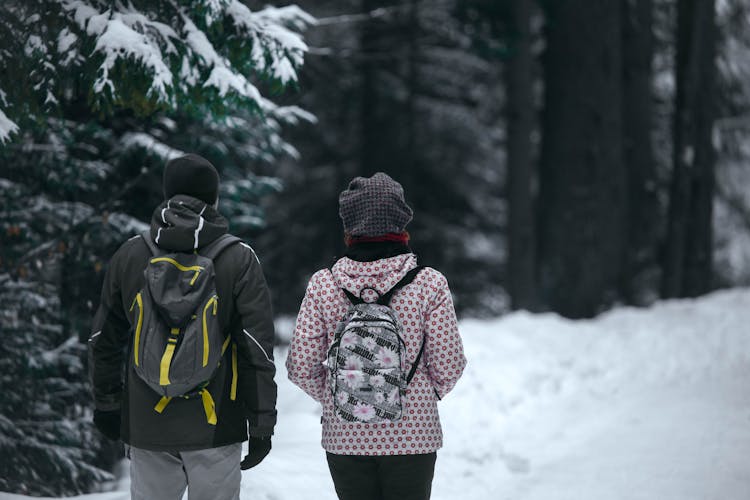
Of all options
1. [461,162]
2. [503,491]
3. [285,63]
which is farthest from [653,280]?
[285,63]

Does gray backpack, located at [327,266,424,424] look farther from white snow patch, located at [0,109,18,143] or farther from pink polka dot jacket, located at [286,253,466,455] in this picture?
white snow patch, located at [0,109,18,143]

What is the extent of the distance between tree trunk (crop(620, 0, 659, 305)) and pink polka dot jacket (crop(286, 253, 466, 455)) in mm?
11161

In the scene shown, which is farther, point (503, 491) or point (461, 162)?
point (461, 162)

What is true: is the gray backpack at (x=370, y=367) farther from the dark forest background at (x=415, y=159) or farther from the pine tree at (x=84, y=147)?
the dark forest background at (x=415, y=159)

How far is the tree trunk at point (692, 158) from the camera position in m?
12.9

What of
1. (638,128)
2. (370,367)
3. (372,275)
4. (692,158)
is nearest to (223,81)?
(372,275)

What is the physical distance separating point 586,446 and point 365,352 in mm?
4197

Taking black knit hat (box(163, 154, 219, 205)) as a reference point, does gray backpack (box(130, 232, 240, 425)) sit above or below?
below

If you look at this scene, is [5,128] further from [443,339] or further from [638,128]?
[638,128]

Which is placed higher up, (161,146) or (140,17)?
(140,17)

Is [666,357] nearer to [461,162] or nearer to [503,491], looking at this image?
[503,491]

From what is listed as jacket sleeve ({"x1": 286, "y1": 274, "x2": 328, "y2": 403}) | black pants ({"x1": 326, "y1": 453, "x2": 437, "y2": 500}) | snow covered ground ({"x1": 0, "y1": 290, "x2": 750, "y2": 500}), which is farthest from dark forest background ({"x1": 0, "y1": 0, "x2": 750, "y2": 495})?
black pants ({"x1": 326, "y1": 453, "x2": 437, "y2": 500})

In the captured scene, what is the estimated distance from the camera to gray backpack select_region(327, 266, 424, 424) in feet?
11.0

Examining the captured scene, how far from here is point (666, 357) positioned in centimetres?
972
